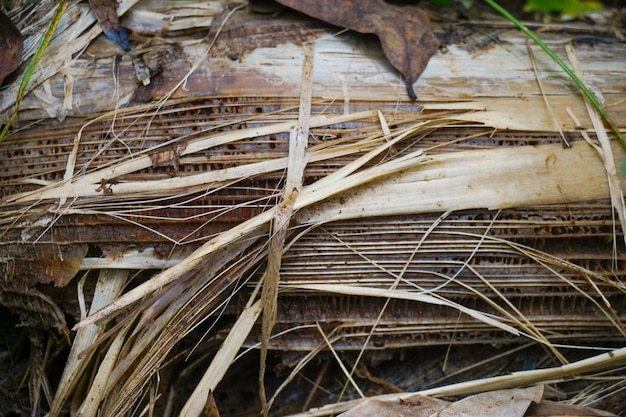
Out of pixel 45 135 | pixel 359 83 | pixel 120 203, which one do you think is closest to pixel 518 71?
pixel 359 83

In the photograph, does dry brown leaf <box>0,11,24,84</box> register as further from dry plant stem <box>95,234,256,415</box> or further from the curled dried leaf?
dry plant stem <box>95,234,256,415</box>

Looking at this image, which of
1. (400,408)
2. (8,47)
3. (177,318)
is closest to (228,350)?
(177,318)

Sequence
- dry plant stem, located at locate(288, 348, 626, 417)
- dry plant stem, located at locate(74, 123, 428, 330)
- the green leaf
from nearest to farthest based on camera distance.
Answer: dry plant stem, located at locate(74, 123, 428, 330) < dry plant stem, located at locate(288, 348, 626, 417) < the green leaf

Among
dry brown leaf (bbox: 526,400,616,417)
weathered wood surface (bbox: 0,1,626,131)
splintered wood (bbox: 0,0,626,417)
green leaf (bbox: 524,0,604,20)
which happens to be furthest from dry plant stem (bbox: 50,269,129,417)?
green leaf (bbox: 524,0,604,20)

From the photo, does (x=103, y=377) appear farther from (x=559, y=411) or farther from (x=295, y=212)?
(x=559, y=411)

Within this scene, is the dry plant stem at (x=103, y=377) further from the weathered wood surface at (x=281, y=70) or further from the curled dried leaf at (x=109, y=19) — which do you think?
the curled dried leaf at (x=109, y=19)
